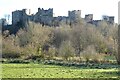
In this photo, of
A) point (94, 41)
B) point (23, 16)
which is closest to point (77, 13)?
point (23, 16)

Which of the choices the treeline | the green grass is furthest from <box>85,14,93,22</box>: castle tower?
the green grass

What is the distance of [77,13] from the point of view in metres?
85.2

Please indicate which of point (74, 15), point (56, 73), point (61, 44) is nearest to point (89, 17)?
point (74, 15)

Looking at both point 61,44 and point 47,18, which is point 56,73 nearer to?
point 61,44

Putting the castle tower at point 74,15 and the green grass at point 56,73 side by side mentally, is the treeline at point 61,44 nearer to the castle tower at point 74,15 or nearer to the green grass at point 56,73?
the castle tower at point 74,15

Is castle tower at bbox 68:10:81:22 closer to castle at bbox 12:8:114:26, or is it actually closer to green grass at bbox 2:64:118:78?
castle at bbox 12:8:114:26

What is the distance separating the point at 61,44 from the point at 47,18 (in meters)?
32.9

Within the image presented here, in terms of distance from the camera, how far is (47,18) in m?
84.3

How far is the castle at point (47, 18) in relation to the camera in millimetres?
82750

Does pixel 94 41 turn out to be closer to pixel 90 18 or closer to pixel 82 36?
pixel 82 36

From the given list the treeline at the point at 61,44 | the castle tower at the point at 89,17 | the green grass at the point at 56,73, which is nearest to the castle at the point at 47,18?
the castle tower at the point at 89,17

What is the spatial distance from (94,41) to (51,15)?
1131 inches

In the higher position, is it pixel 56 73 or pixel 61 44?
pixel 61 44

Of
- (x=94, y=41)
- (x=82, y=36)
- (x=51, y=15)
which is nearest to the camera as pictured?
(x=94, y=41)
